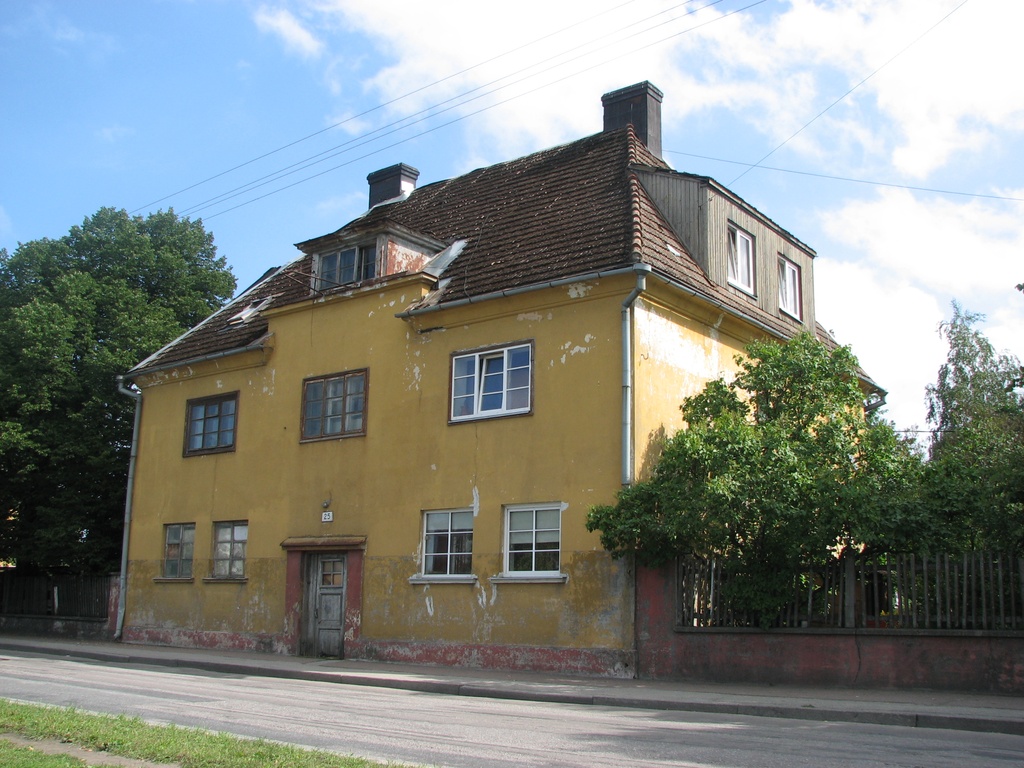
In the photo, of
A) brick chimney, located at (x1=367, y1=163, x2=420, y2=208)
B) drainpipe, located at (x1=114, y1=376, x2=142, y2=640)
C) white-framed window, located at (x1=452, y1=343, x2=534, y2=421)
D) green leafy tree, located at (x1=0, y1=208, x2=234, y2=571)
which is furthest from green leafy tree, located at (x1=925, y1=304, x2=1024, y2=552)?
green leafy tree, located at (x1=0, y1=208, x2=234, y2=571)

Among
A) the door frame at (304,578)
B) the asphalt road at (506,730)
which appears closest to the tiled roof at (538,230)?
the door frame at (304,578)

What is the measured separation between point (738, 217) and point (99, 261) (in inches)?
794

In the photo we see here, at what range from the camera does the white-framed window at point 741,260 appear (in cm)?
1934

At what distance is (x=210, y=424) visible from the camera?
2238 cm

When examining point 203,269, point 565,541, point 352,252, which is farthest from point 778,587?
point 203,269

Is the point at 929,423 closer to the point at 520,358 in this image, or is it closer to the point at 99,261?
the point at 520,358

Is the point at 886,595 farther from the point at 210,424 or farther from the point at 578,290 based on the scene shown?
the point at 210,424

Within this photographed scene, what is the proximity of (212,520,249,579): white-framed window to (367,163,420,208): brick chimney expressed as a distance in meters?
9.48

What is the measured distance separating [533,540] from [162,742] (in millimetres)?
9329

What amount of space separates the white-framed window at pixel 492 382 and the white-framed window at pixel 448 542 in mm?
1747

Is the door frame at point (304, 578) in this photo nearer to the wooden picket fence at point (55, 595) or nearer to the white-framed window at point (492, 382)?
the white-framed window at point (492, 382)

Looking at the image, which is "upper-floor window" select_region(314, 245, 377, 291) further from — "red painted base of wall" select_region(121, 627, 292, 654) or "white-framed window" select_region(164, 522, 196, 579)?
"red painted base of wall" select_region(121, 627, 292, 654)

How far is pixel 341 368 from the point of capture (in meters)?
19.7

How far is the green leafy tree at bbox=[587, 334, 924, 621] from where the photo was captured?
1338 centimetres
